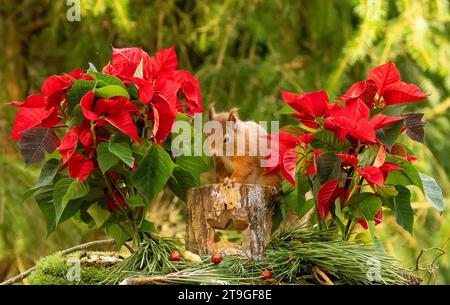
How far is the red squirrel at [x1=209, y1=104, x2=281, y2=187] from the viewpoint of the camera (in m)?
1.62

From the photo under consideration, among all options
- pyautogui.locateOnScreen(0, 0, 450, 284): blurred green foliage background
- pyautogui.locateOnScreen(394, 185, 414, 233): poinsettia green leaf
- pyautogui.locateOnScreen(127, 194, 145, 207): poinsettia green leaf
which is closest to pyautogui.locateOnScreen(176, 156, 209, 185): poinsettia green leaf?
pyautogui.locateOnScreen(127, 194, 145, 207): poinsettia green leaf

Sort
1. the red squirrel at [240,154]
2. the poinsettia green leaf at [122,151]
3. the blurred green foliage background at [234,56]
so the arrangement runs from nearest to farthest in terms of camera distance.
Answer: the poinsettia green leaf at [122,151] < the red squirrel at [240,154] < the blurred green foliage background at [234,56]

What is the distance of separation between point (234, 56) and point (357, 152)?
77.5 inches

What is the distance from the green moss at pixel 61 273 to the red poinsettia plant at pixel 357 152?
1.17 ft

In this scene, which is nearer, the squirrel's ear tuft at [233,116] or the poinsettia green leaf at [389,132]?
the poinsettia green leaf at [389,132]

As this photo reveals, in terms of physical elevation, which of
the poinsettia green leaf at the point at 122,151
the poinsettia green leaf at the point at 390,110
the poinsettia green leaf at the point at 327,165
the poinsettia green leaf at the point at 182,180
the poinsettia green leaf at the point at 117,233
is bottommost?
the poinsettia green leaf at the point at 117,233

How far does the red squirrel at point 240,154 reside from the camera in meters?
1.62

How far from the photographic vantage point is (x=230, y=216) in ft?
4.18

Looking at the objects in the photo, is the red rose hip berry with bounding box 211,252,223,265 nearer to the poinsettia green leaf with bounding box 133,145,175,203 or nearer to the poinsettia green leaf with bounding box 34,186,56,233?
the poinsettia green leaf with bounding box 133,145,175,203

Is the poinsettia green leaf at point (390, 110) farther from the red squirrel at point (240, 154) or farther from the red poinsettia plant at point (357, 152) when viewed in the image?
the red squirrel at point (240, 154)

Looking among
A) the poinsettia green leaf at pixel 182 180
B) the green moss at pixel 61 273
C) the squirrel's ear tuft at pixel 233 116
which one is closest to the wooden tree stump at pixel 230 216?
the poinsettia green leaf at pixel 182 180

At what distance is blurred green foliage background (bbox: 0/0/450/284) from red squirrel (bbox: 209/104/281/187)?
0.63m

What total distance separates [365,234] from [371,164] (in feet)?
0.79

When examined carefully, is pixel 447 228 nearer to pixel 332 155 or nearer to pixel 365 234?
pixel 365 234
